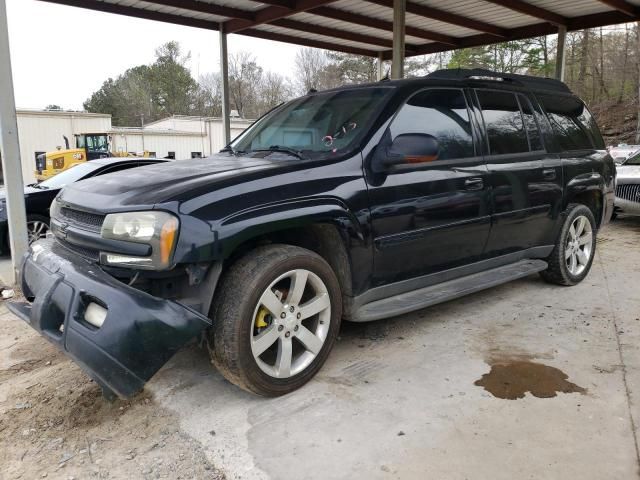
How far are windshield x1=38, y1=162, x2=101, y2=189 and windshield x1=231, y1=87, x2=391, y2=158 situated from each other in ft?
13.1

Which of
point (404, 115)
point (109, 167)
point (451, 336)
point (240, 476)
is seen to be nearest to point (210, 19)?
point (109, 167)

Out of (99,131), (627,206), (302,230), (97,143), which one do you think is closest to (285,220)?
(302,230)

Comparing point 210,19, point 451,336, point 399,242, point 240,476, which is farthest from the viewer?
point 210,19

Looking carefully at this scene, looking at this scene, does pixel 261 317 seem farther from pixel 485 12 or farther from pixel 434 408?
pixel 485 12

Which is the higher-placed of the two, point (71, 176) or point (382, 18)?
point (382, 18)

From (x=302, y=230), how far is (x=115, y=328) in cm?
121

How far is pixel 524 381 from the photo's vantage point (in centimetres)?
310

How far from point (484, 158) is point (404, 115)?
32.6 inches

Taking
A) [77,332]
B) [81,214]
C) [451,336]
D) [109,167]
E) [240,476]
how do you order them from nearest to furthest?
[240,476] → [77,332] → [81,214] → [451,336] → [109,167]

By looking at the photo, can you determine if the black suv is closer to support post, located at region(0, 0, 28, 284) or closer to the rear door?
the rear door

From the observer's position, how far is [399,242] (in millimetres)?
3303

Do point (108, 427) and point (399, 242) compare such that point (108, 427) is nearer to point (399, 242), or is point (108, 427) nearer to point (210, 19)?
point (399, 242)

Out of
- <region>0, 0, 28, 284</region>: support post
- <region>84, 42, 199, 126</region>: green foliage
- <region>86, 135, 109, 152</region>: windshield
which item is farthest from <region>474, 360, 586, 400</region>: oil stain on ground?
<region>84, 42, 199, 126</region>: green foliage

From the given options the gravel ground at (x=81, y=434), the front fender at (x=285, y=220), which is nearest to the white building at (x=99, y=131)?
the gravel ground at (x=81, y=434)
